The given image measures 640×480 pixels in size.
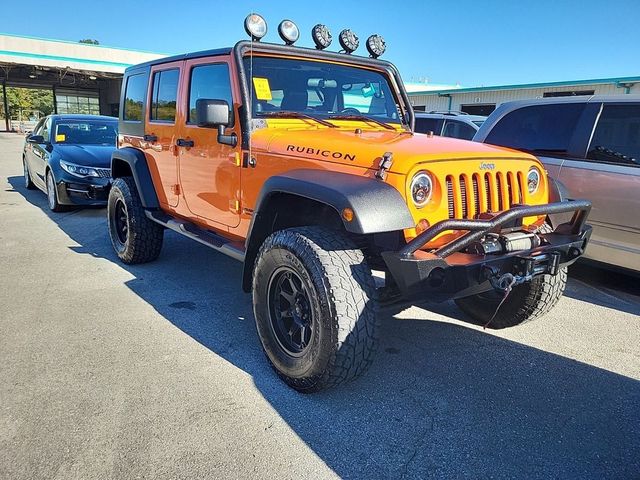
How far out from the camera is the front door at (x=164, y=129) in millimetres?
4441

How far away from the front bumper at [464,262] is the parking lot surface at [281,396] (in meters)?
0.72

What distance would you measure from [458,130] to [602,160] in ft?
13.6

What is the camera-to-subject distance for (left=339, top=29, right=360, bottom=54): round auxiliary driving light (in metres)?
4.13

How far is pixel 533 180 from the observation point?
3.21m

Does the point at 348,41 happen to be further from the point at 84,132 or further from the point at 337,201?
Result: the point at 84,132

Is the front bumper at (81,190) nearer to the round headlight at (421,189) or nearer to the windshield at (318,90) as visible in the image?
the windshield at (318,90)

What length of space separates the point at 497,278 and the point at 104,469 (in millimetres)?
2107

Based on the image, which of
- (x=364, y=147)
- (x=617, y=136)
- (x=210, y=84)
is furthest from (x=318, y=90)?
(x=617, y=136)

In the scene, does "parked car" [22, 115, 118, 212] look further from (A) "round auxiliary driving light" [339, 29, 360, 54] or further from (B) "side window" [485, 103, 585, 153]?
(B) "side window" [485, 103, 585, 153]

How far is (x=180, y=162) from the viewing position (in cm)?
434

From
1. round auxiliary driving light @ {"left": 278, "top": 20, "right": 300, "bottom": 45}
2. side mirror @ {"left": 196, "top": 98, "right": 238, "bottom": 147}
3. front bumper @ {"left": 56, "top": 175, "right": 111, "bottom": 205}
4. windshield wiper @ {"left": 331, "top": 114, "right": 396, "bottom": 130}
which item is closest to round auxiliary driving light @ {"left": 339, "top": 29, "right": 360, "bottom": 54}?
round auxiliary driving light @ {"left": 278, "top": 20, "right": 300, "bottom": 45}

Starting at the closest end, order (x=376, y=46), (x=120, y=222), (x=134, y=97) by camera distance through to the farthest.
Result: 1. (x=376, y=46)
2. (x=134, y=97)
3. (x=120, y=222)

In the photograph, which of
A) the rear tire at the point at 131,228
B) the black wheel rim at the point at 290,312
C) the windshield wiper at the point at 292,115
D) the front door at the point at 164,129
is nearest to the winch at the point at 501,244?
the black wheel rim at the point at 290,312

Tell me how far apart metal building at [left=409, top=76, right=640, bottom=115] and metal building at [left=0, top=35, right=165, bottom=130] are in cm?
1824
